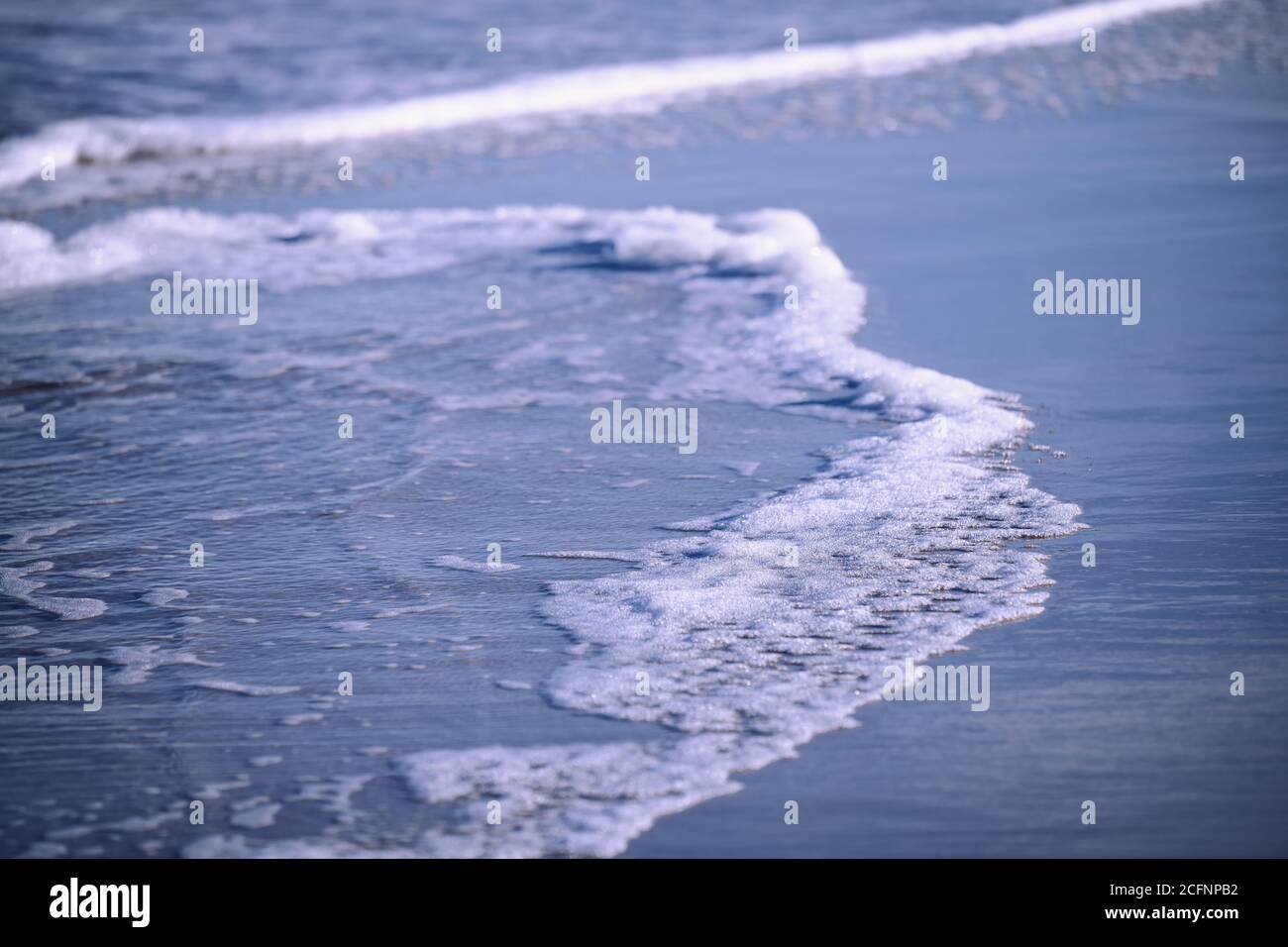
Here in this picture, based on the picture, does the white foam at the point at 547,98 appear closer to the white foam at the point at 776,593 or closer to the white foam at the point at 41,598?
the white foam at the point at 776,593

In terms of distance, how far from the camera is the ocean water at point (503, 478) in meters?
3.75

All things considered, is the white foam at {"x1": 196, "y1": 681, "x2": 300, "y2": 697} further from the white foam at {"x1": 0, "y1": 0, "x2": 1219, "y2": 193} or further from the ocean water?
the white foam at {"x1": 0, "y1": 0, "x2": 1219, "y2": 193}

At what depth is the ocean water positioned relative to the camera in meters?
3.75

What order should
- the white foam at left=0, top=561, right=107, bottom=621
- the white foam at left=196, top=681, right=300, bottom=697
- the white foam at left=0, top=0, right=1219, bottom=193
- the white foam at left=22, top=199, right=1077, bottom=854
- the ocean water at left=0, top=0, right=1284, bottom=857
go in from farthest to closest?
the white foam at left=0, top=0, right=1219, bottom=193
the white foam at left=0, top=561, right=107, bottom=621
the white foam at left=196, top=681, right=300, bottom=697
the ocean water at left=0, top=0, right=1284, bottom=857
the white foam at left=22, top=199, right=1077, bottom=854

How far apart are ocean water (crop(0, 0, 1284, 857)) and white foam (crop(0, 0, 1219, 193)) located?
1.29ft

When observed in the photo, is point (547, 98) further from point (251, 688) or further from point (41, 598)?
point (251, 688)

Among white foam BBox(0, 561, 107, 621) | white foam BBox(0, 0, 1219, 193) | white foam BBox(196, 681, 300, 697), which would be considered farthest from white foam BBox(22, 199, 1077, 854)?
white foam BBox(0, 0, 1219, 193)

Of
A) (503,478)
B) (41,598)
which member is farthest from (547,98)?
(41,598)

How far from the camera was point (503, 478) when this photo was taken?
5.56m

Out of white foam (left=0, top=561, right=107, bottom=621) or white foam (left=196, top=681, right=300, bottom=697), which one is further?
white foam (left=0, top=561, right=107, bottom=621)

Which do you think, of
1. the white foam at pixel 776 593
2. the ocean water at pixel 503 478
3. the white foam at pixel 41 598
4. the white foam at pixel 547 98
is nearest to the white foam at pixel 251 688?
the ocean water at pixel 503 478

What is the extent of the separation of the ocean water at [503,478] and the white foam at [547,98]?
39 cm
